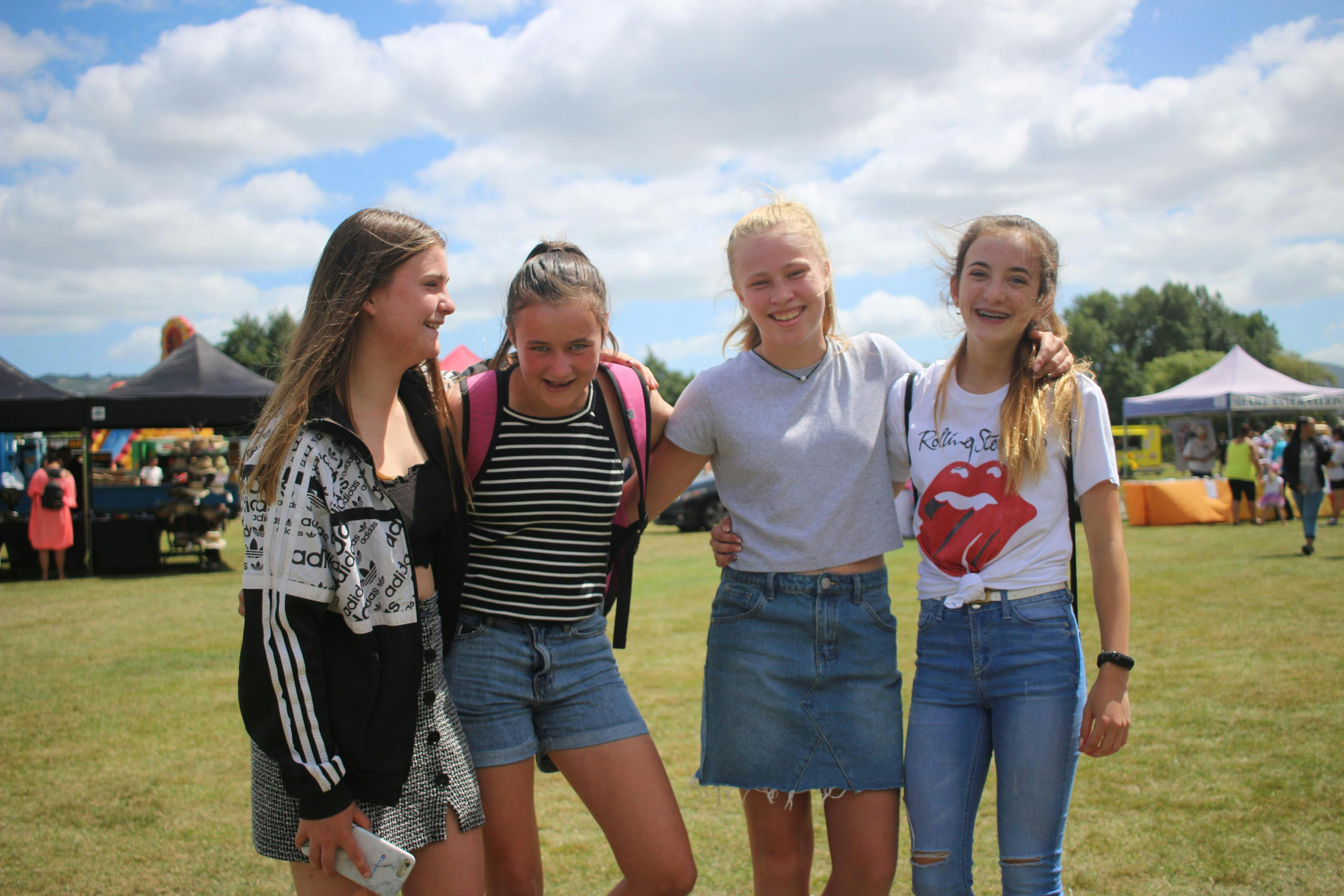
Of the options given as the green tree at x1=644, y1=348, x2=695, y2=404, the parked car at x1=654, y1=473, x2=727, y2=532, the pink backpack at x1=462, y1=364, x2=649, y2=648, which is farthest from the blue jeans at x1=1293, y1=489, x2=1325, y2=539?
the green tree at x1=644, y1=348, x2=695, y2=404

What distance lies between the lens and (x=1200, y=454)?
2052 centimetres

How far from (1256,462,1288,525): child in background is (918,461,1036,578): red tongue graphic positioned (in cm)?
1653

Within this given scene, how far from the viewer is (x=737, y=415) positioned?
2.59 metres

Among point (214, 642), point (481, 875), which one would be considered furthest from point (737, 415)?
point (214, 642)

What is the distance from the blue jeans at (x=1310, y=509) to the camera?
39.4ft

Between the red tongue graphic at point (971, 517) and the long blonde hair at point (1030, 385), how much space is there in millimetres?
46

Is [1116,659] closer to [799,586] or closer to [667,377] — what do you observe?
[799,586]

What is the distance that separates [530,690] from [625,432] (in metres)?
0.74

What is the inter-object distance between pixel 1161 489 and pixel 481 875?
Result: 17.1 metres

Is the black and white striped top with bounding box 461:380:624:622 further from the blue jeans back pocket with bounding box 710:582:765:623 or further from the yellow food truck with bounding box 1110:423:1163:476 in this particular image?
the yellow food truck with bounding box 1110:423:1163:476

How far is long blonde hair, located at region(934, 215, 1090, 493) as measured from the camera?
2.33 m

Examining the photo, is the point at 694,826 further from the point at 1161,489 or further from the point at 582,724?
the point at 1161,489

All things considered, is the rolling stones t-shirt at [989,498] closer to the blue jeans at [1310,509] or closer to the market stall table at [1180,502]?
the blue jeans at [1310,509]

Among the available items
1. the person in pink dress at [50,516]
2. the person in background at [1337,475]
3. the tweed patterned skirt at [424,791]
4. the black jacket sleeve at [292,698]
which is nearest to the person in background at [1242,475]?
the person in background at [1337,475]
